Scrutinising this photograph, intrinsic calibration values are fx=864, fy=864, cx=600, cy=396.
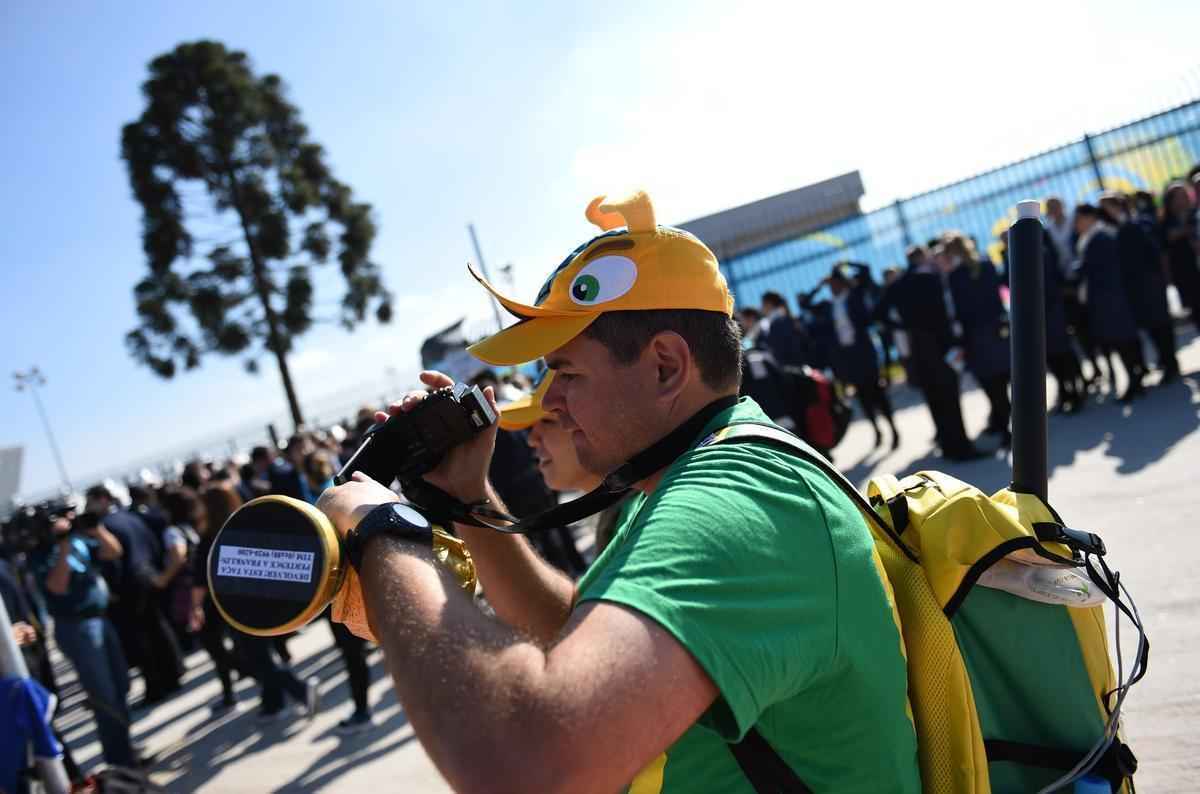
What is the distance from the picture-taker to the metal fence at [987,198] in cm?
1292

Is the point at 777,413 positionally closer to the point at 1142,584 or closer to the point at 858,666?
the point at 1142,584

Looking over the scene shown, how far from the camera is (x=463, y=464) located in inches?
67.3

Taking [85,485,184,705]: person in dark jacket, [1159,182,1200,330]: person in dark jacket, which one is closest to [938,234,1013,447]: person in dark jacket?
[1159,182,1200,330]: person in dark jacket

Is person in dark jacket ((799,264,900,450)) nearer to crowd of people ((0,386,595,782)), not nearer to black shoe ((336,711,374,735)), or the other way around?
crowd of people ((0,386,595,782))

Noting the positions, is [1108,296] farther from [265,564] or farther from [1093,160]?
[265,564]

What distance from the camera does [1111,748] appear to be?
1354 mm

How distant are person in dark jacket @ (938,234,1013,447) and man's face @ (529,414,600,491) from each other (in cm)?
546

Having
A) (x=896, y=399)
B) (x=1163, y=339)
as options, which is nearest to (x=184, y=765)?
(x=1163, y=339)

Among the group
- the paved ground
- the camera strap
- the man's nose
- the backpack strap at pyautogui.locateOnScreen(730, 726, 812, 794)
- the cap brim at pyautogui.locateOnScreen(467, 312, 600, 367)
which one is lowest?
the paved ground

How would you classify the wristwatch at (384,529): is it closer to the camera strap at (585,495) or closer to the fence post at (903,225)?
the camera strap at (585,495)

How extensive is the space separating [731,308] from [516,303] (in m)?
0.44

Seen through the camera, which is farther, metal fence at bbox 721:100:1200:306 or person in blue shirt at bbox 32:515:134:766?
metal fence at bbox 721:100:1200:306

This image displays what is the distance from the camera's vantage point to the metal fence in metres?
12.9

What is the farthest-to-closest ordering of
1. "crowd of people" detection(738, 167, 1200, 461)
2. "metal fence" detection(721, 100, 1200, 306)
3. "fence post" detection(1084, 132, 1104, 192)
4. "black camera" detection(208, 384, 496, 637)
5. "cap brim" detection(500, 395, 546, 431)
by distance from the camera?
"fence post" detection(1084, 132, 1104, 192) < "metal fence" detection(721, 100, 1200, 306) < "crowd of people" detection(738, 167, 1200, 461) < "cap brim" detection(500, 395, 546, 431) < "black camera" detection(208, 384, 496, 637)
